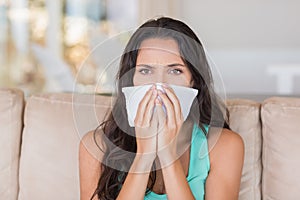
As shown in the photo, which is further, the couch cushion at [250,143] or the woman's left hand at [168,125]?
the couch cushion at [250,143]

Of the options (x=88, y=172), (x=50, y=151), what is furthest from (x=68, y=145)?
(x=88, y=172)

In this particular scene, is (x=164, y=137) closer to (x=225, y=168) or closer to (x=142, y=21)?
(x=225, y=168)

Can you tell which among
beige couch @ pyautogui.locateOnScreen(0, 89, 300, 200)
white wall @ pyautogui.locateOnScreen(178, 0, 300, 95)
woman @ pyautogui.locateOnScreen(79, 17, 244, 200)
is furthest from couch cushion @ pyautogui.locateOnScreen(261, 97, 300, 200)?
white wall @ pyautogui.locateOnScreen(178, 0, 300, 95)

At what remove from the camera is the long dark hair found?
4.82ft

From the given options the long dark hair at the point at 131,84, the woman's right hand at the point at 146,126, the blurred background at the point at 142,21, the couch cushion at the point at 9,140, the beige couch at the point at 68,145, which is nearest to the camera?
the woman's right hand at the point at 146,126

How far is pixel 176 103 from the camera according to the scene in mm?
1377

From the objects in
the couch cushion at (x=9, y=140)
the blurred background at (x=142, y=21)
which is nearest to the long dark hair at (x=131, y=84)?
the couch cushion at (x=9, y=140)

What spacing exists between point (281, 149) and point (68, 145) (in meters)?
0.61

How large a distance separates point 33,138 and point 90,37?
111 inches

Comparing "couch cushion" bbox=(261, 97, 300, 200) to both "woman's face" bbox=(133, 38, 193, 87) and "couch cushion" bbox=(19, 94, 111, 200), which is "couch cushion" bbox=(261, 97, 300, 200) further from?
"couch cushion" bbox=(19, 94, 111, 200)

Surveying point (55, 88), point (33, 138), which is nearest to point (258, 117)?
point (33, 138)

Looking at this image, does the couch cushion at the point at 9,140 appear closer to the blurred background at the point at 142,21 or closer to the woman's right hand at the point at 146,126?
the woman's right hand at the point at 146,126

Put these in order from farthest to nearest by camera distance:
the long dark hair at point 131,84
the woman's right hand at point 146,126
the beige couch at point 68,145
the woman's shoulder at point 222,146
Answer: the beige couch at point 68,145 < the woman's shoulder at point 222,146 < the long dark hair at point 131,84 < the woman's right hand at point 146,126

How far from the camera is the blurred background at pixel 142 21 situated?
4129 mm
